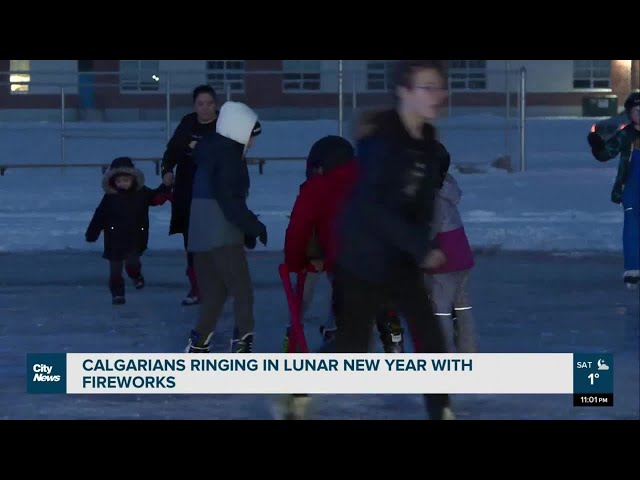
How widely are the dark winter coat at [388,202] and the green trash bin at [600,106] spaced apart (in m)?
36.4

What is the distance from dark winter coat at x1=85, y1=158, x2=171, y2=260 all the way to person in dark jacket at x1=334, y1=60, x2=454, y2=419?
492cm

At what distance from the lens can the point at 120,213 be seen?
10.9 m

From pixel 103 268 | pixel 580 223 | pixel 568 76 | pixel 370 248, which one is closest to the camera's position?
pixel 370 248

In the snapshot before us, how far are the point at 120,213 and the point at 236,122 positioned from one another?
10.3 feet

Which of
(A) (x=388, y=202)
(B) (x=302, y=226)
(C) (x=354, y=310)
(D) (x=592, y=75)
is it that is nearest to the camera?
(A) (x=388, y=202)

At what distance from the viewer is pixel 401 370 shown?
6562 millimetres

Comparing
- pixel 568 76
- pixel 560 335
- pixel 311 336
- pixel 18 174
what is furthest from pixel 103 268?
pixel 568 76

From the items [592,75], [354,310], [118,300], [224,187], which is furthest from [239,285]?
[592,75]

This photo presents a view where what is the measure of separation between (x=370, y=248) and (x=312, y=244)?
5.24 feet

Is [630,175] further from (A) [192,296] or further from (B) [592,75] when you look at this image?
(B) [592,75]

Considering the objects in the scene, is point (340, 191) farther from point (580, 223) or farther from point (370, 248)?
point (580, 223)

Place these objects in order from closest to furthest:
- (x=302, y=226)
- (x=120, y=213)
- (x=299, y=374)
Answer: (x=299, y=374)
(x=302, y=226)
(x=120, y=213)

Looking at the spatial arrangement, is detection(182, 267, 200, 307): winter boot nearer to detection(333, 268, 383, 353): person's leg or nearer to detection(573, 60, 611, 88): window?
detection(333, 268, 383, 353): person's leg

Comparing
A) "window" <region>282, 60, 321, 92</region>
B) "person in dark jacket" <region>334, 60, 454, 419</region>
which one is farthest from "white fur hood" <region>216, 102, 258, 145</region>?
"window" <region>282, 60, 321, 92</region>
